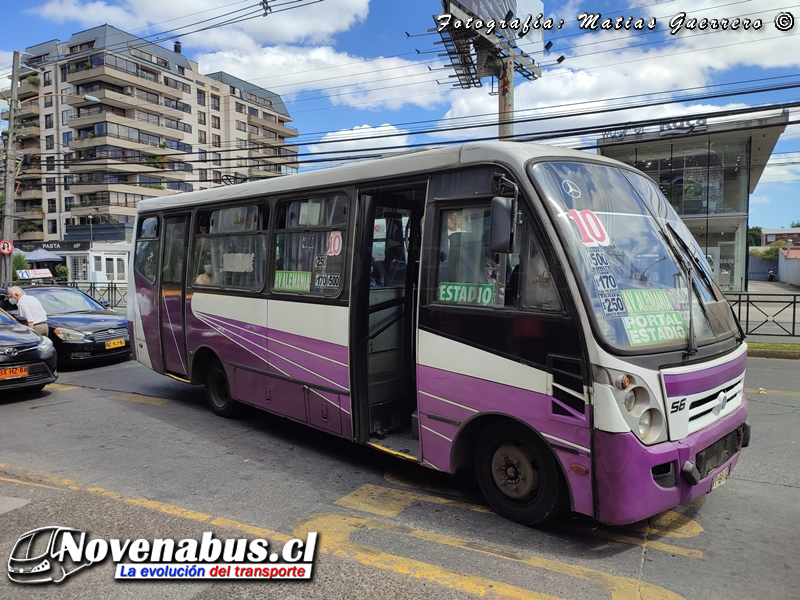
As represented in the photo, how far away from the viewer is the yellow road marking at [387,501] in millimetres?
4699

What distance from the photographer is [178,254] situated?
330 inches

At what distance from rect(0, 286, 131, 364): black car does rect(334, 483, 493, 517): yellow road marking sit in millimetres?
8211

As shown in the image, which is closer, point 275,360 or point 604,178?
point 604,178

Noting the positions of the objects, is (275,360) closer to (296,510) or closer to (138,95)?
(296,510)

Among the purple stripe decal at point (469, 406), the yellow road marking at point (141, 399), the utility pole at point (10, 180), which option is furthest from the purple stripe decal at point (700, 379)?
the utility pole at point (10, 180)

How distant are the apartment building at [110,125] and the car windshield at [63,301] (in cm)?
4327

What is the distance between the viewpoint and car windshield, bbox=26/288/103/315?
12.5 metres

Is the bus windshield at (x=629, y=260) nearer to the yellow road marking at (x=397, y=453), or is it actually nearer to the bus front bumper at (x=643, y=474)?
the bus front bumper at (x=643, y=474)

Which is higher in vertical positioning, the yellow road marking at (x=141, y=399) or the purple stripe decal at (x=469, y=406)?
the purple stripe decal at (x=469, y=406)

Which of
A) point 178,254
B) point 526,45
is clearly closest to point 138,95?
point 526,45

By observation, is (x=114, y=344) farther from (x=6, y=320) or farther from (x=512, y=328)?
(x=512, y=328)

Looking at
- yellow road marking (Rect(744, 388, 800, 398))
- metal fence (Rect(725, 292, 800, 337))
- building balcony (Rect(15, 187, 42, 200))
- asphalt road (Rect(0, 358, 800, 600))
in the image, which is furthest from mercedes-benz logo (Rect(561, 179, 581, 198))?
building balcony (Rect(15, 187, 42, 200))

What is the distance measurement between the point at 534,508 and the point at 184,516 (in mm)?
2677

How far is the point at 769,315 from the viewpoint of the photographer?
15.8 metres
